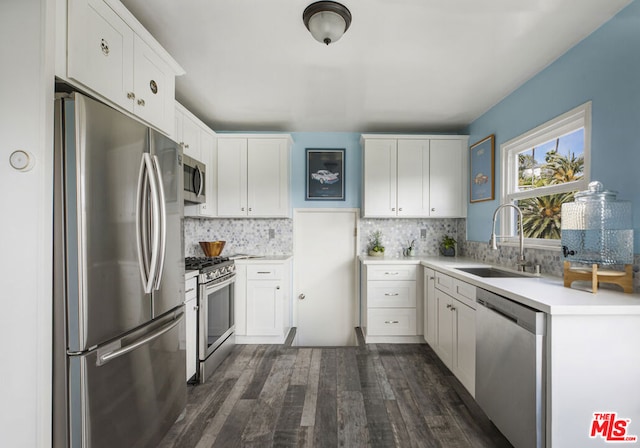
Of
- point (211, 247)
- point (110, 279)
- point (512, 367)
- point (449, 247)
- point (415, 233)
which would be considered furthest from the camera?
point (415, 233)

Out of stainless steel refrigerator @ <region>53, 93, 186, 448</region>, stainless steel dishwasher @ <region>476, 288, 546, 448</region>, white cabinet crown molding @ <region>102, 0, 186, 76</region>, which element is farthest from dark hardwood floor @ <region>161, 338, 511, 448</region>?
white cabinet crown molding @ <region>102, 0, 186, 76</region>

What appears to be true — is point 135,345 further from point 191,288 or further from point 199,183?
point 199,183

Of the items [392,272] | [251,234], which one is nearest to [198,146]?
[251,234]

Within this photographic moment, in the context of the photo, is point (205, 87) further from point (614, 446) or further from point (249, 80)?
point (614, 446)

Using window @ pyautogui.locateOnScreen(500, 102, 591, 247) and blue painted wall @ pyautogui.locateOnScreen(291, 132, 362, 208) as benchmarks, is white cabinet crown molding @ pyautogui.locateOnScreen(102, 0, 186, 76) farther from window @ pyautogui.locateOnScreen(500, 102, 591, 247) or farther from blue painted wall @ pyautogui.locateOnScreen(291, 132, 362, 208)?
window @ pyautogui.locateOnScreen(500, 102, 591, 247)

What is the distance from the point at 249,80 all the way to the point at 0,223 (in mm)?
2042

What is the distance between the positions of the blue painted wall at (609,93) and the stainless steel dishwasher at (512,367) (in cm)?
80

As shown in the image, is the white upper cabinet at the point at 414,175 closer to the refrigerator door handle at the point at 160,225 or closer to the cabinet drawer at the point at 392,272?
the cabinet drawer at the point at 392,272

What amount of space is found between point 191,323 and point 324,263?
1.98 meters

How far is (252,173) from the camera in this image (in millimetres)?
3793

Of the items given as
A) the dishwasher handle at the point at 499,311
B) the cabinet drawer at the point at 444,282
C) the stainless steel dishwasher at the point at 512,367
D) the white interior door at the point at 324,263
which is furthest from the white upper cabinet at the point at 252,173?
the stainless steel dishwasher at the point at 512,367

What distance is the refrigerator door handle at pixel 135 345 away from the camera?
4.35ft

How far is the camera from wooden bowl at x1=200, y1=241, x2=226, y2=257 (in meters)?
3.72

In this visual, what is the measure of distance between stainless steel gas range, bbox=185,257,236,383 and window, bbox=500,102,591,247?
2.75 meters
